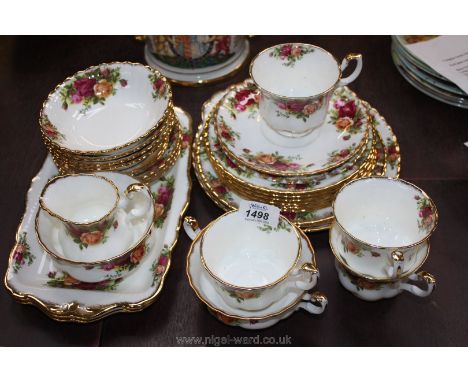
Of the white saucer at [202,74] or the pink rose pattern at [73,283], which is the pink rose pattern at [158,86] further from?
the pink rose pattern at [73,283]

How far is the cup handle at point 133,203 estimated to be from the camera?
0.94m

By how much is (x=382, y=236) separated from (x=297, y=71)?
15.6 inches

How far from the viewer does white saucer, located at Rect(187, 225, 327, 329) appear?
0.87m

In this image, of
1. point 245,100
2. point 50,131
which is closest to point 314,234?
point 245,100

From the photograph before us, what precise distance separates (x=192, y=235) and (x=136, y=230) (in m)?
0.10

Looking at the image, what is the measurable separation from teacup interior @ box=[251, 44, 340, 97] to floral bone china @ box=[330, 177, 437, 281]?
0.24 m

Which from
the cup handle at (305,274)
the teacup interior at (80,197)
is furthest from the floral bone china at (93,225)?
the cup handle at (305,274)

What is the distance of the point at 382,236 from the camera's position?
39.8 inches

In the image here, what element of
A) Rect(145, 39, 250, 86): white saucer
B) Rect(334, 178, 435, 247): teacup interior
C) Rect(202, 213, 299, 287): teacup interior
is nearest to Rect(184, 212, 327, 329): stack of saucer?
Rect(202, 213, 299, 287): teacup interior

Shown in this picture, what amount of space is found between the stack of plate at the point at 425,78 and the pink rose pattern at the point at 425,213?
425 mm

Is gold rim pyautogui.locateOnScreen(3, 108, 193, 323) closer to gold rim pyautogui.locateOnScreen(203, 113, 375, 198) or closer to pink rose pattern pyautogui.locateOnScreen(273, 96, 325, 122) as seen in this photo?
gold rim pyautogui.locateOnScreen(203, 113, 375, 198)

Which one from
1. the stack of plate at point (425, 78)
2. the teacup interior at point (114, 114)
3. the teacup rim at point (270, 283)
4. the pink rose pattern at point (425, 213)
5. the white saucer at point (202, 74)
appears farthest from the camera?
the white saucer at point (202, 74)

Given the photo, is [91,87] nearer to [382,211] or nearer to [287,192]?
[287,192]

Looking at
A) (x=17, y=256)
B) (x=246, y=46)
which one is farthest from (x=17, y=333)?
(x=246, y=46)
